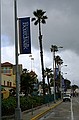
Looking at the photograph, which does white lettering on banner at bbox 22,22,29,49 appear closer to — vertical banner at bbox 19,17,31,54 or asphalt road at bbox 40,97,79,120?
vertical banner at bbox 19,17,31,54

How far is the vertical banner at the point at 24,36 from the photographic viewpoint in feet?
74.4

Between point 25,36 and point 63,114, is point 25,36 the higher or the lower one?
the higher one

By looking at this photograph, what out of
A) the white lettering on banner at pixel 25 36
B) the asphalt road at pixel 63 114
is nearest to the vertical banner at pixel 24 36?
the white lettering on banner at pixel 25 36

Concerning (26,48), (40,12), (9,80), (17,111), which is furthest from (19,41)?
(9,80)

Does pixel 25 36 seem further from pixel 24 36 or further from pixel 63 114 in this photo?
pixel 63 114

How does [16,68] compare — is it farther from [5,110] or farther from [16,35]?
[5,110]

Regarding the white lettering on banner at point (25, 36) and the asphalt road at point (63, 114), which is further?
the asphalt road at point (63, 114)

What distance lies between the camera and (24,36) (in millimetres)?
23109

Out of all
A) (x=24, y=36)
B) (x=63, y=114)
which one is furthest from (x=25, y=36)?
(x=63, y=114)

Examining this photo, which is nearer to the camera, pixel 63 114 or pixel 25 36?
pixel 25 36

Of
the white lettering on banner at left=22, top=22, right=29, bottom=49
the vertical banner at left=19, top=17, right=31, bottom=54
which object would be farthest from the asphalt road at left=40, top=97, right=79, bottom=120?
the white lettering on banner at left=22, top=22, right=29, bottom=49

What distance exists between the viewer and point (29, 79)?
63.8 m

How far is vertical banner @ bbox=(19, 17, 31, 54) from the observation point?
74.4ft

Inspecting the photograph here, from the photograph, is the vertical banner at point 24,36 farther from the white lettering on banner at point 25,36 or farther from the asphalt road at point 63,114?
the asphalt road at point 63,114
